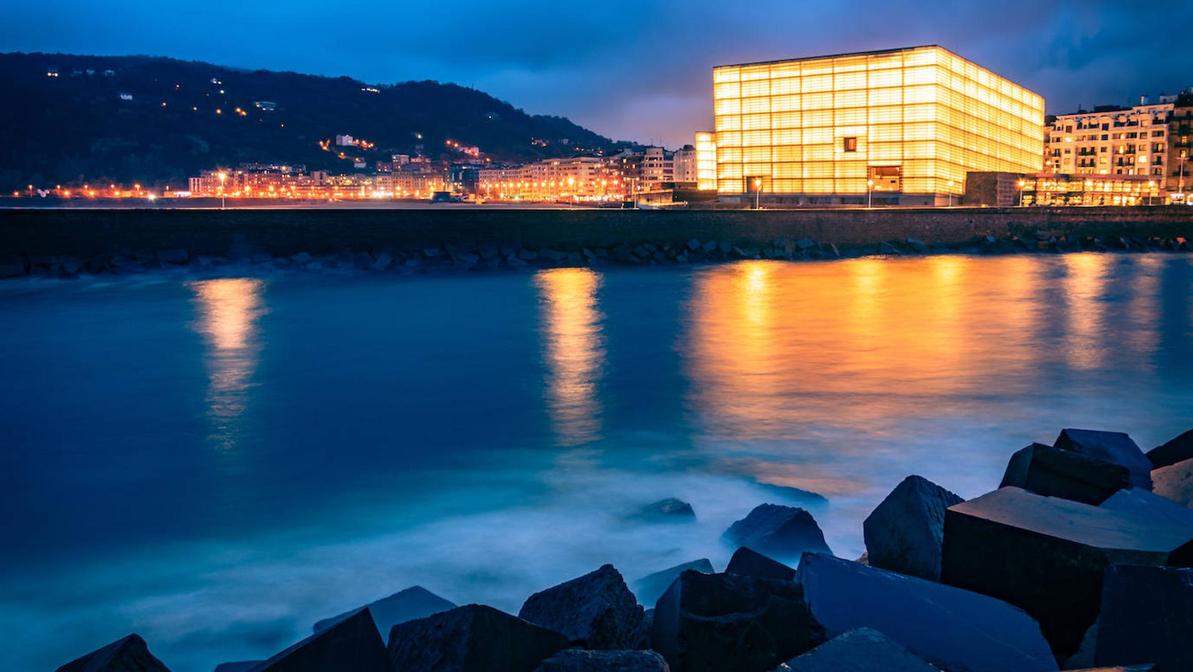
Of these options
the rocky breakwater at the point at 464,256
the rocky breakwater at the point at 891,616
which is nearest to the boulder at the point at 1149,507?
the rocky breakwater at the point at 891,616

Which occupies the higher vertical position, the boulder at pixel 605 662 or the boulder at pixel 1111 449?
the boulder at pixel 605 662

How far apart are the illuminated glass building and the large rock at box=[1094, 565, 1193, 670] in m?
70.0

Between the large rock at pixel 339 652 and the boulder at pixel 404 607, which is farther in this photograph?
the boulder at pixel 404 607

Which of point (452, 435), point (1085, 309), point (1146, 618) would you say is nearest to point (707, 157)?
point (1085, 309)

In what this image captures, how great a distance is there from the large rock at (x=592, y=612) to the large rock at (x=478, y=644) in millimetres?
151

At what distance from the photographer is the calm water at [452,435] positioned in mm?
5453

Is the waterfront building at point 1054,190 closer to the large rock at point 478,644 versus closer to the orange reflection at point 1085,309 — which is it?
the orange reflection at point 1085,309

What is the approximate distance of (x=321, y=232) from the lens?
33.9 meters

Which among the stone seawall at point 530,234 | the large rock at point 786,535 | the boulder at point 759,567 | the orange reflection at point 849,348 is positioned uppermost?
the stone seawall at point 530,234

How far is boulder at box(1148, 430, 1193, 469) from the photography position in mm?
5574

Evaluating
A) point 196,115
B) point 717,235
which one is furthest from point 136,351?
point 196,115

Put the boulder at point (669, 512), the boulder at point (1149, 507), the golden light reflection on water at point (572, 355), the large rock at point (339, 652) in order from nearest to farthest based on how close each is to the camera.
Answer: the large rock at point (339, 652) < the boulder at point (1149, 507) < the boulder at point (669, 512) < the golden light reflection on water at point (572, 355)

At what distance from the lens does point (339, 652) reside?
2.68m

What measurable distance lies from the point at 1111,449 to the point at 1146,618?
3.01 m
